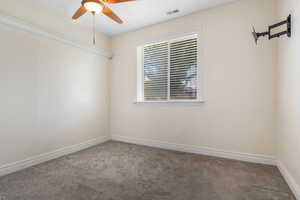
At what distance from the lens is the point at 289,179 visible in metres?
1.80

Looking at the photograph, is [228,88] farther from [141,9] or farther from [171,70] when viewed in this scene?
[141,9]

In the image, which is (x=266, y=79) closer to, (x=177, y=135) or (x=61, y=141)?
(x=177, y=135)

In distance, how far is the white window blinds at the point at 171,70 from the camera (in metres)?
3.05

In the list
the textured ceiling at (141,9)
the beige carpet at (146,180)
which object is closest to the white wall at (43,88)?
the textured ceiling at (141,9)

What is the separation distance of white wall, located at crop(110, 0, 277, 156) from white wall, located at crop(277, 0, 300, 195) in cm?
21

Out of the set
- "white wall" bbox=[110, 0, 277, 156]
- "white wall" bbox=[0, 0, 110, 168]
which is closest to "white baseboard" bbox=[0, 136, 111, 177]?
"white wall" bbox=[0, 0, 110, 168]

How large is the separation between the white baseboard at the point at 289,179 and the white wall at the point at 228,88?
0.28 metres

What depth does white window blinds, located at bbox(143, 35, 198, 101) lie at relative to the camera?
3.05 meters

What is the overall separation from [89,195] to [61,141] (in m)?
1.60

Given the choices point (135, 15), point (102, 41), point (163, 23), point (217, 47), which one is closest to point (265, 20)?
point (217, 47)

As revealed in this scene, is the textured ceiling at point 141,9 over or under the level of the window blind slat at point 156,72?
over

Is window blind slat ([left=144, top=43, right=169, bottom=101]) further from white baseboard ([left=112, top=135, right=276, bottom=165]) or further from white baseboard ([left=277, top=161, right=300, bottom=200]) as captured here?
white baseboard ([left=277, top=161, right=300, bottom=200])

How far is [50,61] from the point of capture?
8.84 feet

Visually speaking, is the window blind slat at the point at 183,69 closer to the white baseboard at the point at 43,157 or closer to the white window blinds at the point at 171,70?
the white window blinds at the point at 171,70
